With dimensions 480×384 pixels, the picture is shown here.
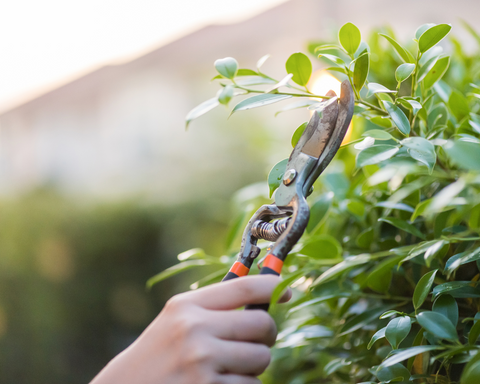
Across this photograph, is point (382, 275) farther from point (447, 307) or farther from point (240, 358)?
point (240, 358)

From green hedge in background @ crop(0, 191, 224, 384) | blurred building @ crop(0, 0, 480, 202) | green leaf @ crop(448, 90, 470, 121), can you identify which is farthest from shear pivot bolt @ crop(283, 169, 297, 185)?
green hedge in background @ crop(0, 191, 224, 384)

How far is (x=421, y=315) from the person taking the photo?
0.29 metres

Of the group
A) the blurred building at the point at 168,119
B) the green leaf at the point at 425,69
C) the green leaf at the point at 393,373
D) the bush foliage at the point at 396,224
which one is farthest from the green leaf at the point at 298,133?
the blurred building at the point at 168,119

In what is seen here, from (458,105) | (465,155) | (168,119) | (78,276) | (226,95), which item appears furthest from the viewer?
(168,119)

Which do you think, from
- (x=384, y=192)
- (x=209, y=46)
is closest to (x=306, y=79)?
(x=384, y=192)

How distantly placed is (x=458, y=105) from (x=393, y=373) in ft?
0.92

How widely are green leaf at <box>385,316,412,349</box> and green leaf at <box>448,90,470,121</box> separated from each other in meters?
0.24

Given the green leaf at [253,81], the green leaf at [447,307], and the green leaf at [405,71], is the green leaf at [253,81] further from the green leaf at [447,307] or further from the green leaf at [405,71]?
the green leaf at [447,307]

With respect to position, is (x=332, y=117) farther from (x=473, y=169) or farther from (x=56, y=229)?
(x=56, y=229)

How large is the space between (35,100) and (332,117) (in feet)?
20.1

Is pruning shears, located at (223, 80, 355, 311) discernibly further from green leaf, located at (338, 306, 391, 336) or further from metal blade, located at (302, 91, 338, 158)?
green leaf, located at (338, 306, 391, 336)

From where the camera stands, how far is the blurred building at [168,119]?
1.91 meters

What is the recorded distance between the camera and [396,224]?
366 millimetres

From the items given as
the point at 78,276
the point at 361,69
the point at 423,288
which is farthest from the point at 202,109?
the point at 78,276
